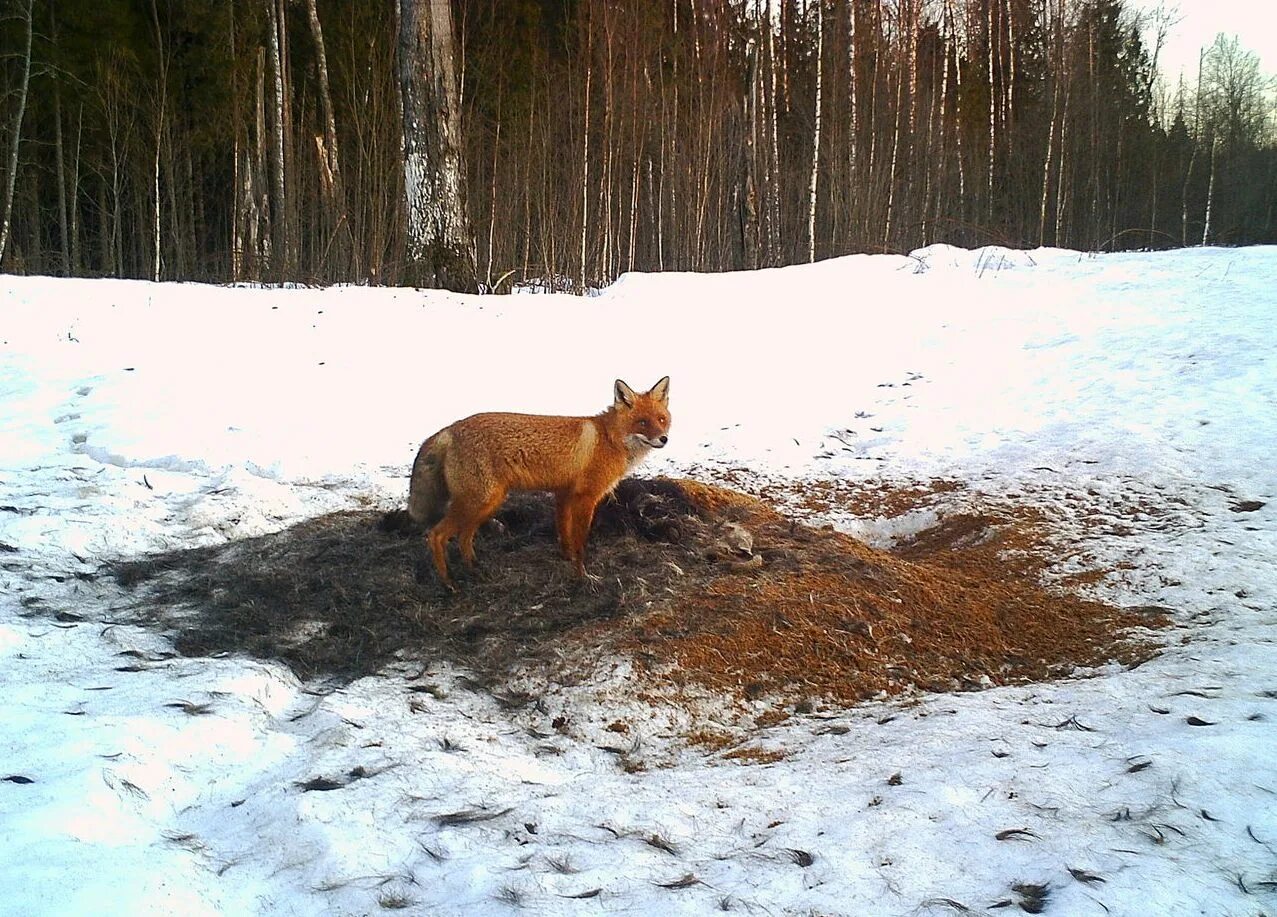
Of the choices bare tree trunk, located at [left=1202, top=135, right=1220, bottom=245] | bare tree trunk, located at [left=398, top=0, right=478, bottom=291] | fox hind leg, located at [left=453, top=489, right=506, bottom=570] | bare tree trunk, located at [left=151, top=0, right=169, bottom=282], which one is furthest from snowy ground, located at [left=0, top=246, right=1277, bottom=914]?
bare tree trunk, located at [left=1202, top=135, right=1220, bottom=245]

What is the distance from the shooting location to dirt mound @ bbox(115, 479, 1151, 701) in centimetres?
397

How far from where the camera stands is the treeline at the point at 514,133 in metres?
21.1

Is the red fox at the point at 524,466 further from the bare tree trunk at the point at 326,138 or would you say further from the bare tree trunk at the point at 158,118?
the bare tree trunk at the point at 158,118

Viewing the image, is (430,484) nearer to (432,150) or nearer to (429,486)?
(429,486)

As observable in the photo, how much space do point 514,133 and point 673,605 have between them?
22.6 meters

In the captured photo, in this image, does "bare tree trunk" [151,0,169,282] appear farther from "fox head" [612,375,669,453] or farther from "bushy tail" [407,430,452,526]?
"fox head" [612,375,669,453]

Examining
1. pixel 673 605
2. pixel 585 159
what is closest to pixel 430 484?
pixel 673 605

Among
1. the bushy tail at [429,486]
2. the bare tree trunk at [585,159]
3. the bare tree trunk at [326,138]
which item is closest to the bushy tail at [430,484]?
the bushy tail at [429,486]

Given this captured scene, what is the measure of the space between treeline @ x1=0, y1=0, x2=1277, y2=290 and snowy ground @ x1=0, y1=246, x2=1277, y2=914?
10.4m

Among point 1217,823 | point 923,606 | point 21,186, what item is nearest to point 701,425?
point 923,606

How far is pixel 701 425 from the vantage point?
320 inches

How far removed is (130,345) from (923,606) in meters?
9.80

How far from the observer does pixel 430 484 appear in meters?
5.20

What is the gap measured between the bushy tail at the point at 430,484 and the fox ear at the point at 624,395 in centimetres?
115
